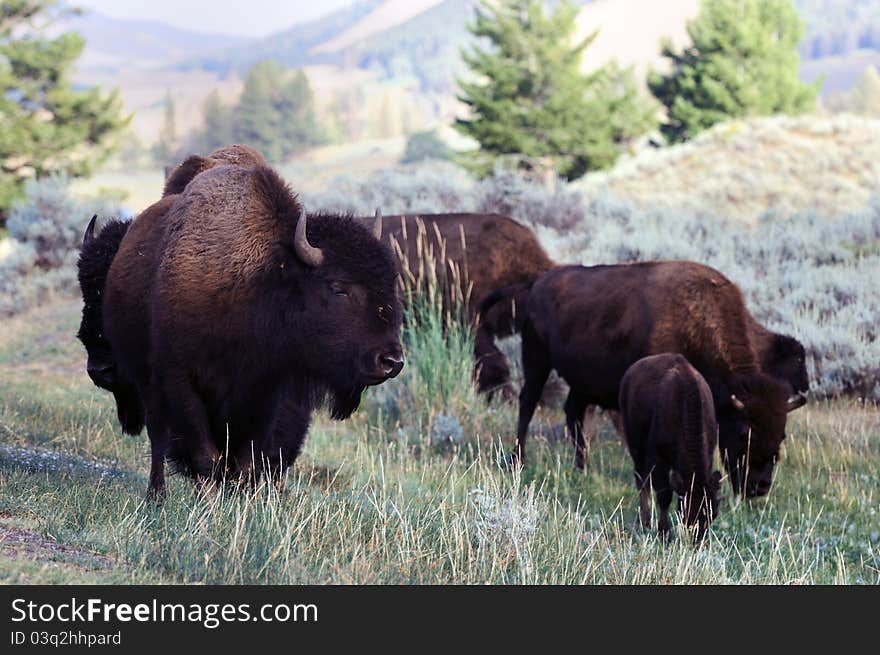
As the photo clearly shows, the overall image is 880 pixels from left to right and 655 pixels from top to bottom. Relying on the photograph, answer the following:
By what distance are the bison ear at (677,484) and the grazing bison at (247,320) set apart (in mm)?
2388

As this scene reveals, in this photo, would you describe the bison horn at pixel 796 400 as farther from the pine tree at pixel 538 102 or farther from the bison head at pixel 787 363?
the pine tree at pixel 538 102

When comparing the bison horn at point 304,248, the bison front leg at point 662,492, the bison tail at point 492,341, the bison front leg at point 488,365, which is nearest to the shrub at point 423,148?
the bison tail at point 492,341

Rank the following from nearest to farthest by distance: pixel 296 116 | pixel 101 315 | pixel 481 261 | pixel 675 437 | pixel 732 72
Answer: pixel 101 315 → pixel 675 437 → pixel 481 261 → pixel 732 72 → pixel 296 116

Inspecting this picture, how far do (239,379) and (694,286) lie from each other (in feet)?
13.3

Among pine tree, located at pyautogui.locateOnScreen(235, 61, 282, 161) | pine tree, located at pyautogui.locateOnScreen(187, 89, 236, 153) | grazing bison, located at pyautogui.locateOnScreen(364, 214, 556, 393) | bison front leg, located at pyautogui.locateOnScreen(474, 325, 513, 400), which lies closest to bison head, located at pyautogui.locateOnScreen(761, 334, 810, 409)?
grazing bison, located at pyautogui.locateOnScreen(364, 214, 556, 393)

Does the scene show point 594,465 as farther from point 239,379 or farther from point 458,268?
point 239,379

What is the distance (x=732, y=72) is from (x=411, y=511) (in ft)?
139

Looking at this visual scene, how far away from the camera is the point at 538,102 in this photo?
45438 millimetres

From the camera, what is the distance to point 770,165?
26094mm

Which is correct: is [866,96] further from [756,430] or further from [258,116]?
[756,430]

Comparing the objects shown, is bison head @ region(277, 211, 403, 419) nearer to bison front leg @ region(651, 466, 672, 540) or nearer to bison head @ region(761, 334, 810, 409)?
bison front leg @ region(651, 466, 672, 540)

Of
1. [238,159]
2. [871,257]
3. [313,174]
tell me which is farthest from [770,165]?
[313,174]

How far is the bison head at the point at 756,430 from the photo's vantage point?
853cm

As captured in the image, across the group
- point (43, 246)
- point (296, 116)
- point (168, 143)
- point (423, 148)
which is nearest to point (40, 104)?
point (43, 246)
